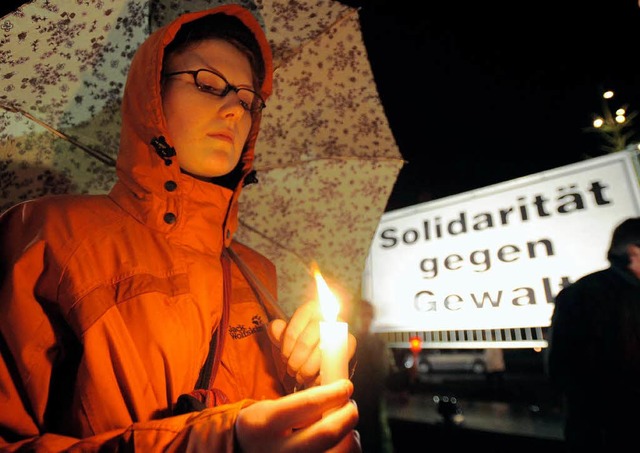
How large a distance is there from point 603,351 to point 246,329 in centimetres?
287

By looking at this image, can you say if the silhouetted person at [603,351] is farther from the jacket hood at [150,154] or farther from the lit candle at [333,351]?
the jacket hood at [150,154]

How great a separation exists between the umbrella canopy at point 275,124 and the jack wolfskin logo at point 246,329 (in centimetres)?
75

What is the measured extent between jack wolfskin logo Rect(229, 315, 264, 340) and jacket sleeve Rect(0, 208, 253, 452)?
0.50 m

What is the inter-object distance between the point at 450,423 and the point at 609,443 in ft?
12.2

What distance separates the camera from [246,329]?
137 cm

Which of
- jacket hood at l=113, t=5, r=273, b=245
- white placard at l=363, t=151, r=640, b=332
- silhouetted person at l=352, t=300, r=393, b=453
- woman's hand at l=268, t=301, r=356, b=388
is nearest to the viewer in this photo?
woman's hand at l=268, t=301, r=356, b=388

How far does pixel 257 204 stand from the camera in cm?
220

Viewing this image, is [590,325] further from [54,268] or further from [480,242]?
[54,268]

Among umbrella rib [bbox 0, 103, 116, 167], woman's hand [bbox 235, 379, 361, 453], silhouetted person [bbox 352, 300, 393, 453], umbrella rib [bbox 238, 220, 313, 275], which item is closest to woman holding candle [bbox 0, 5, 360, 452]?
woman's hand [bbox 235, 379, 361, 453]

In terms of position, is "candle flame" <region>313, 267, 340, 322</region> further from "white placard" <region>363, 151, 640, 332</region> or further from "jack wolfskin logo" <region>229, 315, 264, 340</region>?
"white placard" <region>363, 151, 640, 332</region>

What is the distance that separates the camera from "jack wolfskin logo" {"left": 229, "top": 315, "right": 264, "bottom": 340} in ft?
4.35

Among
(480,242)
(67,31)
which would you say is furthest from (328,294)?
(480,242)

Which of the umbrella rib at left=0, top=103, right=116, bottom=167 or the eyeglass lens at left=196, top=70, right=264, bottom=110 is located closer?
the eyeglass lens at left=196, top=70, right=264, bottom=110

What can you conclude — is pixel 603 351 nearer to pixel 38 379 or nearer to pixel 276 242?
pixel 276 242
